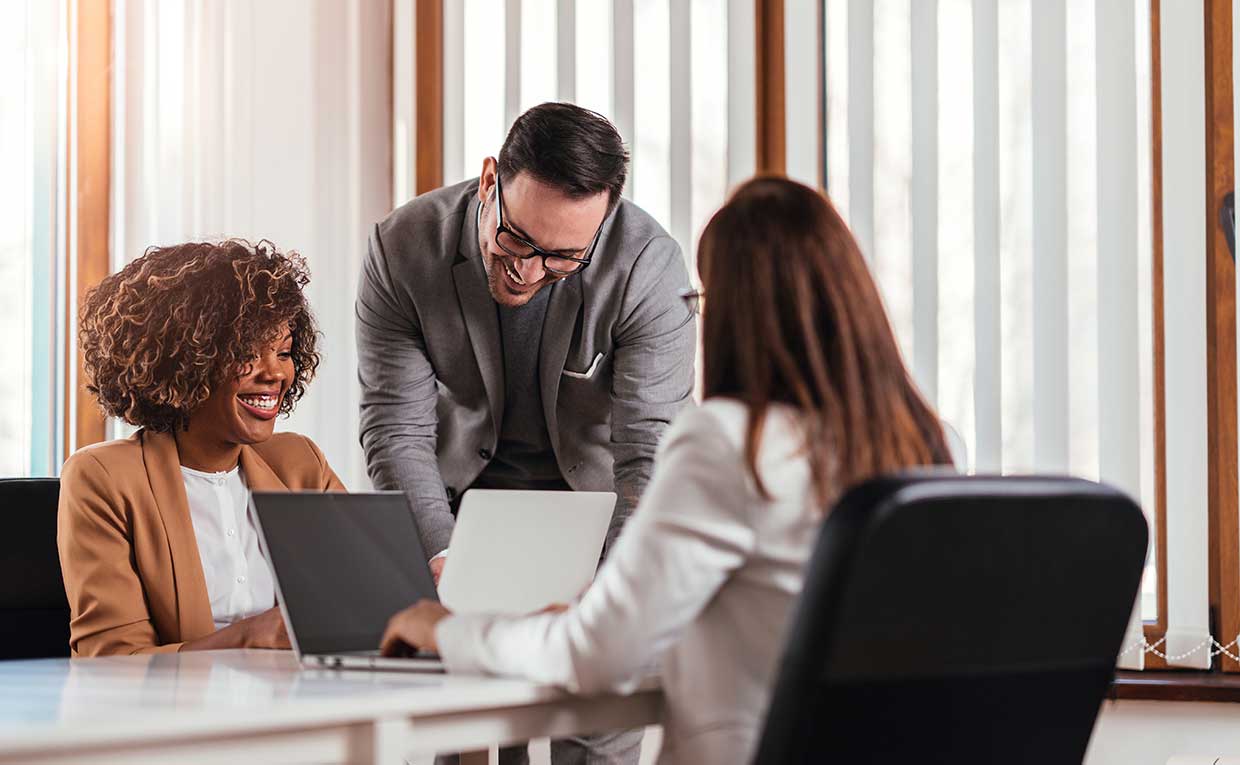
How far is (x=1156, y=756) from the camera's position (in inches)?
103

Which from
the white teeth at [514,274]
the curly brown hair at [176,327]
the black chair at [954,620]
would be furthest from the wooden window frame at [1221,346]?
the curly brown hair at [176,327]

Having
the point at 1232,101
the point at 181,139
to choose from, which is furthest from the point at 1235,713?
the point at 181,139

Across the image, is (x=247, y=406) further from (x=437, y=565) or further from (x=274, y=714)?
(x=274, y=714)

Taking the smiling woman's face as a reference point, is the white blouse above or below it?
below

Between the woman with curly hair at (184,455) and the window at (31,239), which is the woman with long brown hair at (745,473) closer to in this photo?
the woman with curly hair at (184,455)

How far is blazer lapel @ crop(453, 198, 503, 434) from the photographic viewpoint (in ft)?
7.64

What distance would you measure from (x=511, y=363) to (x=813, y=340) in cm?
120

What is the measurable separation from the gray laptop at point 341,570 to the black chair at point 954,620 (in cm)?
49

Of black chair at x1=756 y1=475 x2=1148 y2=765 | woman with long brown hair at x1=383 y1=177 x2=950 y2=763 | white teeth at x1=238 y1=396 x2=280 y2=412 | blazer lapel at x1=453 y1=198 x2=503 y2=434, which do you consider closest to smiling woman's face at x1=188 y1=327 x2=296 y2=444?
white teeth at x1=238 y1=396 x2=280 y2=412

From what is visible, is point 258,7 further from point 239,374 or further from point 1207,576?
point 1207,576

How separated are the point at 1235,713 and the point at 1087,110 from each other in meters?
1.16

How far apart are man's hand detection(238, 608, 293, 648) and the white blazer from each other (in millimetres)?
593

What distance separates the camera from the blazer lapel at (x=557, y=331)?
2322 millimetres

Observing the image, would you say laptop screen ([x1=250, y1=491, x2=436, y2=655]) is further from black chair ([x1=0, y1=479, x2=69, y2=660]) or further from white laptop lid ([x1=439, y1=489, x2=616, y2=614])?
black chair ([x1=0, y1=479, x2=69, y2=660])
